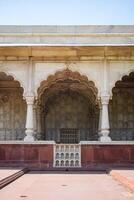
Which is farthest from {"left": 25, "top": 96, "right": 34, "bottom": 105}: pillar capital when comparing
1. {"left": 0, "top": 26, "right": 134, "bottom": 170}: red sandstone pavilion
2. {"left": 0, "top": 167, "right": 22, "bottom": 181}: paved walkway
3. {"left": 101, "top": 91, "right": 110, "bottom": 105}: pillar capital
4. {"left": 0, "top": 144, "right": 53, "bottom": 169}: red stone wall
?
{"left": 0, "top": 167, "right": 22, "bottom": 181}: paved walkway

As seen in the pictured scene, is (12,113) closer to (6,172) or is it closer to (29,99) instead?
(29,99)

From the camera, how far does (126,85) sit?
49.8 feet

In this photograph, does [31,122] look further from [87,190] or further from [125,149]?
[87,190]

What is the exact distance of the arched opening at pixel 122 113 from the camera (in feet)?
50.3

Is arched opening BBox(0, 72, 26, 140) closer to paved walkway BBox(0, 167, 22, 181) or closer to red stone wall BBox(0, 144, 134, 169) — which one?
red stone wall BBox(0, 144, 134, 169)

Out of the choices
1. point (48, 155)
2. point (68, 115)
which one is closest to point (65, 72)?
point (48, 155)

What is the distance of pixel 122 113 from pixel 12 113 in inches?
180

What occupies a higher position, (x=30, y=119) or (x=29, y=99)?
(x=29, y=99)

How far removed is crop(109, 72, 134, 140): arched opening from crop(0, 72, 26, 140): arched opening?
147 inches

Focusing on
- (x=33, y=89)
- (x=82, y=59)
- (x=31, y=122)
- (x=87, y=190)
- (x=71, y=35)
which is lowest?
(x=87, y=190)

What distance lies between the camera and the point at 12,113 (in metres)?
15.6

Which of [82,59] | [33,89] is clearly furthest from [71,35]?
[33,89]

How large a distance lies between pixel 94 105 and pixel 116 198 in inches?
382

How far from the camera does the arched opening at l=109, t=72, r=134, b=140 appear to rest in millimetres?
15344
